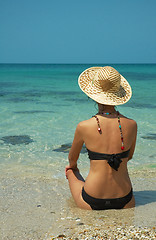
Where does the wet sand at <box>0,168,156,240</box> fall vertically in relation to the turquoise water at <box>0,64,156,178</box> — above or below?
A: above

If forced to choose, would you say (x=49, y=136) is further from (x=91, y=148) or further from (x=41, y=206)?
(x=91, y=148)

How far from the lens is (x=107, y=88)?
3.14 meters

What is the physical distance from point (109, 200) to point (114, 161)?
437 millimetres

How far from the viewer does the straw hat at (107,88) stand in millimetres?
3068

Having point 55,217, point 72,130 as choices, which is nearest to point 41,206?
point 55,217

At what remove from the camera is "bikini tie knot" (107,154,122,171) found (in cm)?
301

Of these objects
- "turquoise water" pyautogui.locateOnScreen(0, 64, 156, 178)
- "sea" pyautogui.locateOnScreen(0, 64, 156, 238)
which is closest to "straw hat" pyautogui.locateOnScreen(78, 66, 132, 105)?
"sea" pyautogui.locateOnScreen(0, 64, 156, 238)

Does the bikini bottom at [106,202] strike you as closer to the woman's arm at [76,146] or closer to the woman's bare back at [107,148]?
the woman's bare back at [107,148]

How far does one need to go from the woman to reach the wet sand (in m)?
0.17

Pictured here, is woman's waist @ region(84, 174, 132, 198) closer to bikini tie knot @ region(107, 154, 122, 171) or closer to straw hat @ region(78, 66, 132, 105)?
bikini tie knot @ region(107, 154, 122, 171)

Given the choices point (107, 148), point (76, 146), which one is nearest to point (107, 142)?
point (107, 148)

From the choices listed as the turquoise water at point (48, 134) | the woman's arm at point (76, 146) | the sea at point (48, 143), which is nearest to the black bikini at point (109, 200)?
the woman's arm at point (76, 146)

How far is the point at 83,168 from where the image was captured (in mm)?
5734

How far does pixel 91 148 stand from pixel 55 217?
824 millimetres
